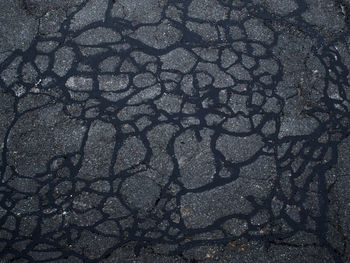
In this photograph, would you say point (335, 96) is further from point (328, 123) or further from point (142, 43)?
point (142, 43)

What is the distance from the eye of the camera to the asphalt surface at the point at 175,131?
2605mm

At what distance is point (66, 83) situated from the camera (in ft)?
9.91

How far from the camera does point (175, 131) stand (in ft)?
9.44

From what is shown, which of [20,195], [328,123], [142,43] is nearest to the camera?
[20,195]

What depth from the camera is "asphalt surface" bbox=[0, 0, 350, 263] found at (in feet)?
8.55

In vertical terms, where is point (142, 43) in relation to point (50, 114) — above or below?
above

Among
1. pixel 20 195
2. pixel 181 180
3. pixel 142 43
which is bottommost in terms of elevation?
pixel 20 195

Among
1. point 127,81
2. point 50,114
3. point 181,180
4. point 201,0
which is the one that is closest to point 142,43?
point 127,81

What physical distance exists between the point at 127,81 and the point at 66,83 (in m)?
0.43

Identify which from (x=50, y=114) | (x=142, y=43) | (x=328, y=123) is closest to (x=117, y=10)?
(x=142, y=43)

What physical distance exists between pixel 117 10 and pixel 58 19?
0.45m

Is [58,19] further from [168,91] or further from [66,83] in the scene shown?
[168,91]

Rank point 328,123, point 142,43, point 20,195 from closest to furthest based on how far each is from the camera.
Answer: point 20,195 → point 328,123 → point 142,43

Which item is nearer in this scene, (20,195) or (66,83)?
A: (20,195)
